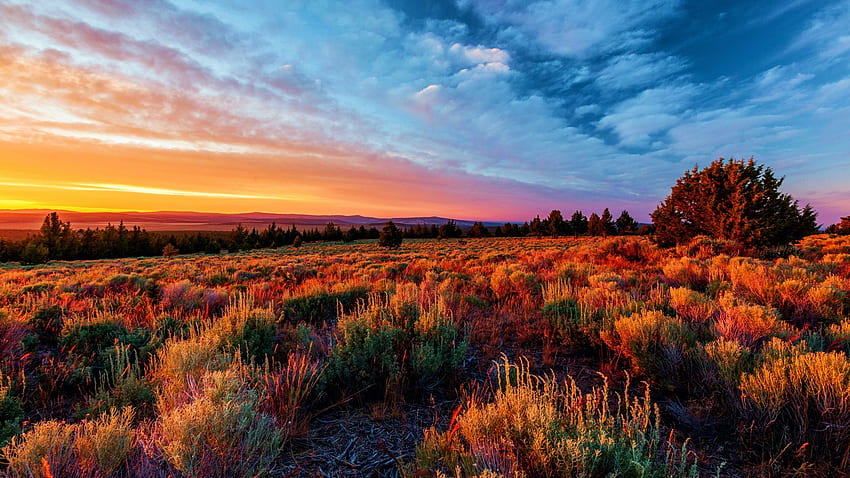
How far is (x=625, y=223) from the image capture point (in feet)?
252

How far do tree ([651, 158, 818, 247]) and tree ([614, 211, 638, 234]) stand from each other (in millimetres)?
59278

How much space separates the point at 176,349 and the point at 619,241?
16.6 metres

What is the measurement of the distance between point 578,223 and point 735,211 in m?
69.3

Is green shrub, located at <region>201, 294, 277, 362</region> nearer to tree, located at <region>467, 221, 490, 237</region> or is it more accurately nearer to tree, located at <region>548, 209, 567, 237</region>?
tree, located at <region>548, 209, 567, 237</region>

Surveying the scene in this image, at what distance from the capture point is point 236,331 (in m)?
4.00

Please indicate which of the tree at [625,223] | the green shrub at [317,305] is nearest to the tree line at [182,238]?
the tree at [625,223]

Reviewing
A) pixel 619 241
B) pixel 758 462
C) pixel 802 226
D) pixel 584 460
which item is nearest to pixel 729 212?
pixel 802 226

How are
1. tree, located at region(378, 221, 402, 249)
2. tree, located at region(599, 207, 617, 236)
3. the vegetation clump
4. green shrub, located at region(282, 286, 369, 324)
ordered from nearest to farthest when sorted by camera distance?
1. the vegetation clump
2. green shrub, located at region(282, 286, 369, 324)
3. tree, located at region(378, 221, 402, 249)
4. tree, located at region(599, 207, 617, 236)

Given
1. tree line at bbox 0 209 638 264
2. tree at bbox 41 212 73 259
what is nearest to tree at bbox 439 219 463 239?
tree line at bbox 0 209 638 264

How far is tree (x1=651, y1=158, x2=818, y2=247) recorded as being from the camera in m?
14.5

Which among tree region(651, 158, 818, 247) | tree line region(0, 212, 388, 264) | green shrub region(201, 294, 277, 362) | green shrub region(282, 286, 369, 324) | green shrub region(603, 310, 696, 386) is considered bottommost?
tree line region(0, 212, 388, 264)

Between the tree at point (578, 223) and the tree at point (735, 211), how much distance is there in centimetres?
6159

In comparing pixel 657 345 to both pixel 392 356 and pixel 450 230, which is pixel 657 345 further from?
pixel 450 230

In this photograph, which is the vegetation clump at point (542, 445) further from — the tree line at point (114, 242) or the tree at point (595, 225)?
the tree at point (595, 225)
